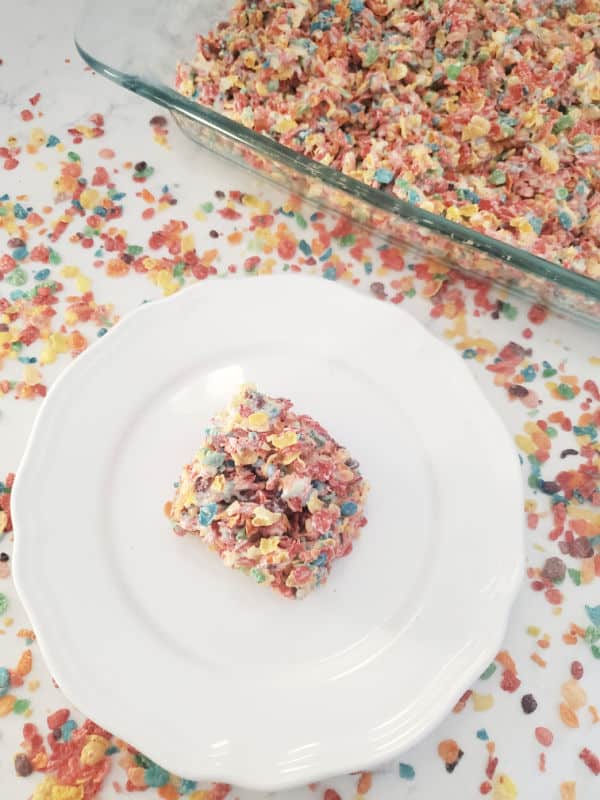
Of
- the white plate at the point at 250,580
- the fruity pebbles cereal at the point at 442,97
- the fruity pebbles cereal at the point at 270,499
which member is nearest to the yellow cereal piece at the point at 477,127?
the fruity pebbles cereal at the point at 442,97

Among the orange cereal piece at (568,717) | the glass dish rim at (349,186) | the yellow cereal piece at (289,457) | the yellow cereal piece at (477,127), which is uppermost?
the yellow cereal piece at (477,127)

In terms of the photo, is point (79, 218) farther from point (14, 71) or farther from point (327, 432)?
point (327, 432)

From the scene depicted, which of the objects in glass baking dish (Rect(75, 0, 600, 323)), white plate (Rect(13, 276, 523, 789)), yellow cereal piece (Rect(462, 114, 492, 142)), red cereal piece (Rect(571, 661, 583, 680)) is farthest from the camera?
yellow cereal piece (Rect(462, 114, 492, 142))

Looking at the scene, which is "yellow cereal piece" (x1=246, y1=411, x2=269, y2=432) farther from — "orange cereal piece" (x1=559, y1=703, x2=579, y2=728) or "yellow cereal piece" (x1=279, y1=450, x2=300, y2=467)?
"orange cereal piece" (x1=559, y1=703, x2=579, y2=728)

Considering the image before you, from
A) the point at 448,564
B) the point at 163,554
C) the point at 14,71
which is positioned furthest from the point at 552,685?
the point at 14,71

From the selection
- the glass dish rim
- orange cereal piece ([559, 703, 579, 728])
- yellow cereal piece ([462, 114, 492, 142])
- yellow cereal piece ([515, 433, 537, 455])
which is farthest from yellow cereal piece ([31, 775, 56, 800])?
yellow cereal piece ([462, 114, 492, 142])

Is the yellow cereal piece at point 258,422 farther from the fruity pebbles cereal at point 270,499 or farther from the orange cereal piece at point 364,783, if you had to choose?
the orange cereal piece at point 364,783

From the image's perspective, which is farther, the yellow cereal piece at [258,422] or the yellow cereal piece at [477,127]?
the yellow cereal piece at [477,127]

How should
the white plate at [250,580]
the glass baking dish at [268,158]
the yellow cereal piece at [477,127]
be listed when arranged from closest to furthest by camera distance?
1. the white plate at [250,580]
2. the glass baking dish at [268,158]
3. the yellow cereal piece at [477,127]
